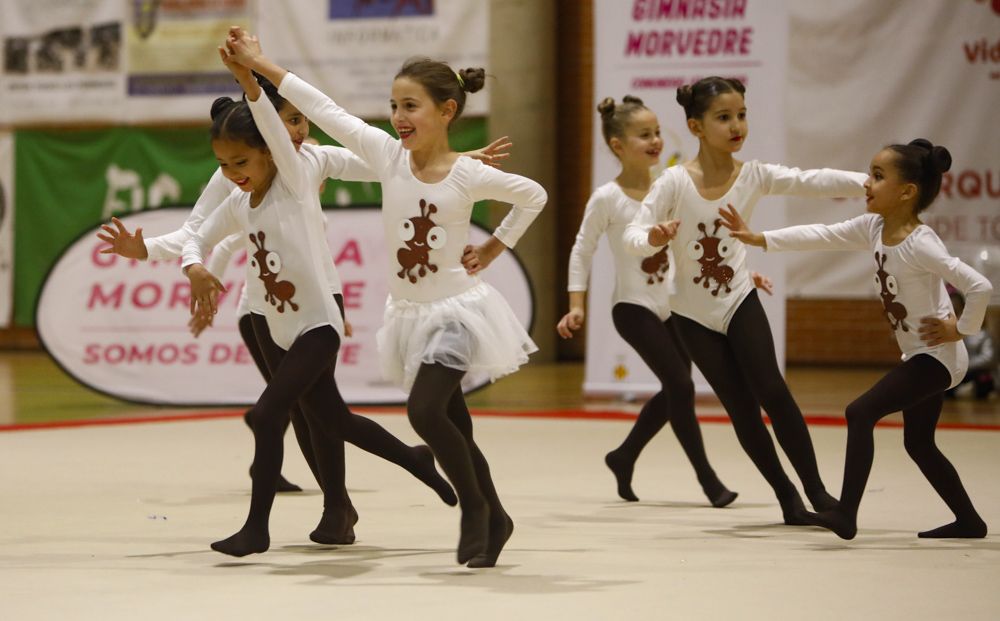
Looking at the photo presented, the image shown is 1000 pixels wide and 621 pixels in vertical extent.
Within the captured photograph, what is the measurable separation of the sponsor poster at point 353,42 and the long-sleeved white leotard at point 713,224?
23.4ft

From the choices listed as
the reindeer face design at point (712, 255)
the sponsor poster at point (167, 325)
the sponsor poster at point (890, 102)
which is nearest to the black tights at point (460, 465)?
the reindeer face design at point (712, 255)

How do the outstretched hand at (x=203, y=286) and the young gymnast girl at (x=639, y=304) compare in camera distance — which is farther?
the young gymnast girl at (x=639, y=304)

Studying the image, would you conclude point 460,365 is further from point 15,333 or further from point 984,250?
point 15,333

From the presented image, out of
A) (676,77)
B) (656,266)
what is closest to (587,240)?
(656,266)

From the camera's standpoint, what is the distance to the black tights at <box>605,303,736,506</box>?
5.10 meters

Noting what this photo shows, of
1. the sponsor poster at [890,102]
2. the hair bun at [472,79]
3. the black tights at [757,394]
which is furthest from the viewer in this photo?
the sponsor poster at [890,102]

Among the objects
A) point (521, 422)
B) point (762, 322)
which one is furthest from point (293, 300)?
point (521, 422)

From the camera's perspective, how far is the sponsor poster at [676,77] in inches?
340

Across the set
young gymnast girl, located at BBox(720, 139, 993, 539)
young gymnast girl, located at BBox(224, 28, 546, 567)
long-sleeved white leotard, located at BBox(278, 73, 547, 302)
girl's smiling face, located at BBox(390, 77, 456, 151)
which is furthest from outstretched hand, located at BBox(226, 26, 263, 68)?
young gymnast girl, located at BBox(720, 139, 993, 539)

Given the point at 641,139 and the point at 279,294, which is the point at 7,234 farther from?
the point at 279,294

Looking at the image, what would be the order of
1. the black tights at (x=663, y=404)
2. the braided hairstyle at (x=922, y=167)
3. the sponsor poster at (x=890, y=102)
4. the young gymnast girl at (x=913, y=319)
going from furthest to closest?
the sponsor poster at (x=890, y=102) → the black tights at (x=663, y=404) → the braided hairstyle at (x=922, y=167) → the young gymnast girl at (x=913, y=319)

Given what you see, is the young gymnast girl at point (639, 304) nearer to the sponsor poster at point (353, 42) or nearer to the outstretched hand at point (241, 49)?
the outstretched hand at point (241, 49)

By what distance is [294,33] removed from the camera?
12008mm

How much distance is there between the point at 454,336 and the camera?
12.6ft
